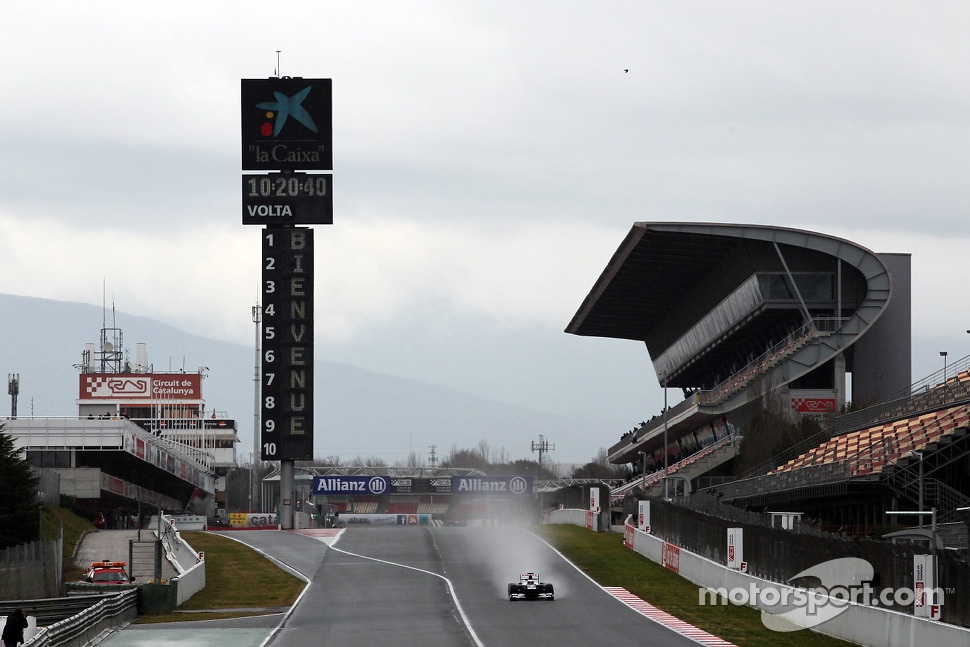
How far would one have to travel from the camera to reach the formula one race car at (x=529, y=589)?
45.4 metres

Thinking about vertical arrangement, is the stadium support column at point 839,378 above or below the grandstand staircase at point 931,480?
above

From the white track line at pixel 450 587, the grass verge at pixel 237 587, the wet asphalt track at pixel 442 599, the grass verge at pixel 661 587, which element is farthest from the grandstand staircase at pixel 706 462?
the grass verge at pixel 237 587

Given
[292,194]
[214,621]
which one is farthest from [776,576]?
[292,194]

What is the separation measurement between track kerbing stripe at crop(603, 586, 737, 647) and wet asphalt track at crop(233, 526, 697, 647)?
0.44 m

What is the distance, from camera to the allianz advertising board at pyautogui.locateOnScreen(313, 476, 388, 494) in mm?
114312

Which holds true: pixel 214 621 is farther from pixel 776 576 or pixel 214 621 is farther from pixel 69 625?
pixel 776 576

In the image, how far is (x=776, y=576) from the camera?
40812 mm

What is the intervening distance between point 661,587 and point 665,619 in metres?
9.85

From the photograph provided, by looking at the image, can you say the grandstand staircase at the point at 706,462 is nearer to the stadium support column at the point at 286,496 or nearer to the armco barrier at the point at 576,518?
Result: the armco barrier at the point at 576,518

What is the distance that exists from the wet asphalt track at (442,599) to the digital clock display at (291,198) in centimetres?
2098

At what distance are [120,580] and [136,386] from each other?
121 m

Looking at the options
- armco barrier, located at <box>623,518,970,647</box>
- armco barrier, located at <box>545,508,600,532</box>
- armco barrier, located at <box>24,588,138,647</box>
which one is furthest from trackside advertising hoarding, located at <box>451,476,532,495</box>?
armco barrier, located at <box>24,588,138,647</box>

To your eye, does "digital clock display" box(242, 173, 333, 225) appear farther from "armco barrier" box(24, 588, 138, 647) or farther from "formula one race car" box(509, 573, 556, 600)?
"formula one race car" box(509, 573, 556, 600)

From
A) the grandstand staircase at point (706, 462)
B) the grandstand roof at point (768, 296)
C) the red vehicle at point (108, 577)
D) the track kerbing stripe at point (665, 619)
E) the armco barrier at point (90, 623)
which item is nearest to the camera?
the armco barrier at point (90, 623)
